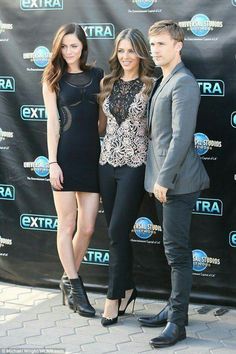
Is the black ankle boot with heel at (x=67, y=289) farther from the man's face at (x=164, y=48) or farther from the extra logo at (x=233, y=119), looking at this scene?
the man's face at (x=164, y=48)

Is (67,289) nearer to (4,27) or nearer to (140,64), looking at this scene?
(140,64)

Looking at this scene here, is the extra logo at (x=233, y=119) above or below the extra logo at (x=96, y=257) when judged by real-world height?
above

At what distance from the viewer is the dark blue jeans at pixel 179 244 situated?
391cm

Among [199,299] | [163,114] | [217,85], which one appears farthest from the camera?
[199,299]

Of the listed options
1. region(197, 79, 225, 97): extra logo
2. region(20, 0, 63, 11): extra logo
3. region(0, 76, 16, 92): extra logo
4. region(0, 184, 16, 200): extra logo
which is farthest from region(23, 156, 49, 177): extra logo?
region(197, 79, 225, 97): extra logo

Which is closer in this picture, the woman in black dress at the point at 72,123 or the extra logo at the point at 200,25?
the woman in black dress at the point at 72,123

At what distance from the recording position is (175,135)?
3.76m

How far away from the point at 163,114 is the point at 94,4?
52.2 inches

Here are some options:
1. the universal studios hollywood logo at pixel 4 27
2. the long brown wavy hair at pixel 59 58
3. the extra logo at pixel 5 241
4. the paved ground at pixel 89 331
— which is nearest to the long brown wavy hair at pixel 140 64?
the long brown wavy hair at pixel 59 58

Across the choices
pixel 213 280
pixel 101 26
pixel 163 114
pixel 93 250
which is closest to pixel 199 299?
pixel 213 280

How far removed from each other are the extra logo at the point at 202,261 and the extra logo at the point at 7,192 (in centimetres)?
151

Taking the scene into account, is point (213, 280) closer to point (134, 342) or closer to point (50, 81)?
point (134, 342)

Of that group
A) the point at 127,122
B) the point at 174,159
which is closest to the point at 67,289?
the point at 127,122

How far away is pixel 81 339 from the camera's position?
13.7 feet
